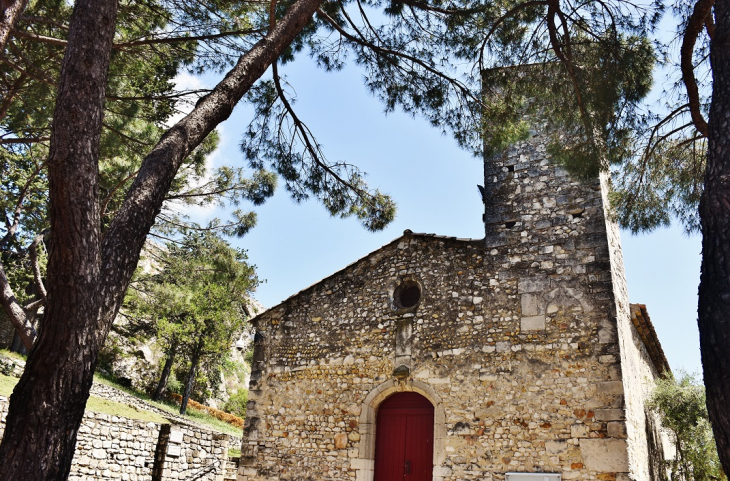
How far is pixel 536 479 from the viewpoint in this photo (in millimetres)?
7375

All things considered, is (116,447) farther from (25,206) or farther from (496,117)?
(25,206)

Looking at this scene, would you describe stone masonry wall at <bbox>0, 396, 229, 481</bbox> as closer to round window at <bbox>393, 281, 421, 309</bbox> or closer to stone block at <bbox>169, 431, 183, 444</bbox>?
stone block at <bbox>169, 431, 183, 444</bbox>

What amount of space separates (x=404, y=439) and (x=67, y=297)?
271 inches

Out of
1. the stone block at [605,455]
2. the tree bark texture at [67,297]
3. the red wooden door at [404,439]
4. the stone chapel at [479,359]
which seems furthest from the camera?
the red wooden door at [404,439]

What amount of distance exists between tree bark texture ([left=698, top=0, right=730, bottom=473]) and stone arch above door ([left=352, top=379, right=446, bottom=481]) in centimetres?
592

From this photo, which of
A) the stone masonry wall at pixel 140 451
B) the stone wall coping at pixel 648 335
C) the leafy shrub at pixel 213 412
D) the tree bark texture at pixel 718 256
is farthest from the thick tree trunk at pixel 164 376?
the tree bark texture at pixel 718 256

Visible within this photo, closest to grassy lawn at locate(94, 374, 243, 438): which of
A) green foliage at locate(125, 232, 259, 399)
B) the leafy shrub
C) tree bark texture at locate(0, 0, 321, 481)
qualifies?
the leafy shrub

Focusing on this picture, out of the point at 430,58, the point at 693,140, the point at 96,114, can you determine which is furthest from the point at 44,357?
the point at 693,140

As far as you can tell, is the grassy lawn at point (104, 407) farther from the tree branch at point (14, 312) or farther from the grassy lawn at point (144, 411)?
the tree branch at point (14, 312)

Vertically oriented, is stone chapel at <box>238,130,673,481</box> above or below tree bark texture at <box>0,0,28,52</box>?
below

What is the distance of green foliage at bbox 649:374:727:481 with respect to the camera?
969 centimetres

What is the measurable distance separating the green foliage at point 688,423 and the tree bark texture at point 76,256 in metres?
9.73

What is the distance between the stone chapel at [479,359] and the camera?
761 centimetres

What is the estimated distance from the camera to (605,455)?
7.11 meters
